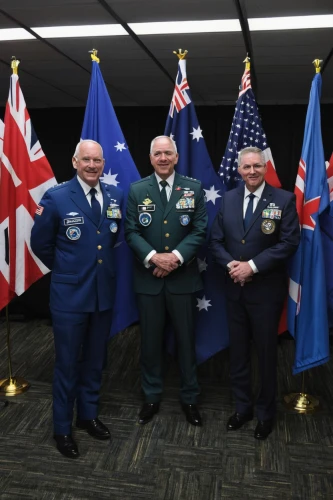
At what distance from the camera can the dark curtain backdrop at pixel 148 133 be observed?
4660 mm

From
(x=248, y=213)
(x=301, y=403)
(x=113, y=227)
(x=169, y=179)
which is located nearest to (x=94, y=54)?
(x=169, y=179)

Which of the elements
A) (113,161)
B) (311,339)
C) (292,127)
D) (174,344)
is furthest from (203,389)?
(292,127)

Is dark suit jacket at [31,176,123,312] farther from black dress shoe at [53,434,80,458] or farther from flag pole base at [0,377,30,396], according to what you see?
flag pole base at [0,377,30,396]

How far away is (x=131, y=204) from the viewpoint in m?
2.81

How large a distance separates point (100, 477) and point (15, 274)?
1499 millimetres

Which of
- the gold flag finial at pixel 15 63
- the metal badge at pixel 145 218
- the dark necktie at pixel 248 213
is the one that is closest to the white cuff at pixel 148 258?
the metal badge at pixel 145 218

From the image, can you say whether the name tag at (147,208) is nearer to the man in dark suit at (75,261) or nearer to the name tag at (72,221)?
the man in dark suit at (75,261)

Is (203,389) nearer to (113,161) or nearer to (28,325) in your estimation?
(113,161)

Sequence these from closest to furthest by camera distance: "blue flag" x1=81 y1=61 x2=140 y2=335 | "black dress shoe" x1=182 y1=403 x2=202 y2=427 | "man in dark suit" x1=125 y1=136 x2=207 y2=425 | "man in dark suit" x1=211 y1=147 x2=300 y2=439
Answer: "man in dark suit" x1=211 y1=147 x2=300 y2=439, "man in dark suit" x1=125 y1=136 x2=207 y2=425, "black dress shoe" x1=182 y1=403 x2=202 y2=427, "blue flag" x1=81 y1=61 x2=140 y2=335

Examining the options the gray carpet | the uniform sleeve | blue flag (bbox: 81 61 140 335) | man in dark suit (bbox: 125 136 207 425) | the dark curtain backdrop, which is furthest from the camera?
the dark curtain backdrop

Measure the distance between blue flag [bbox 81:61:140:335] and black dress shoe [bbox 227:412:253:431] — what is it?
2.96 ft

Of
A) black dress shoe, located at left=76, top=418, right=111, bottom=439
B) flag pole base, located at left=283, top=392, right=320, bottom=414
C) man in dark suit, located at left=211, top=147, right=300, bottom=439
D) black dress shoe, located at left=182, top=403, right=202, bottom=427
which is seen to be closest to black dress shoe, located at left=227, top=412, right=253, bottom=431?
man in dark suit, located at left=211, top=147, right=300, bottom=439

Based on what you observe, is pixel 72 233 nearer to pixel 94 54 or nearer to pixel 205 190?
pixel 205 190

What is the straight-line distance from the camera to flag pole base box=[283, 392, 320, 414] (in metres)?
3.03
